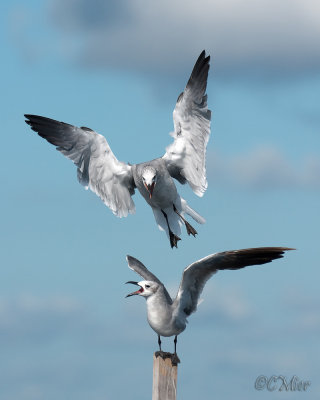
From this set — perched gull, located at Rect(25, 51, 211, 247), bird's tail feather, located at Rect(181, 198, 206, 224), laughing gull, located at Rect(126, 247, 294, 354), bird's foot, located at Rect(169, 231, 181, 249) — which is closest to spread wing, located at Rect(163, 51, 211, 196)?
perched gull, located at Rect(25, 51, 211, 247)

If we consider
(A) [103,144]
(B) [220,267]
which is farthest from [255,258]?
(A) [103,144]

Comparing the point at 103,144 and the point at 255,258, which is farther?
the point at 103,144

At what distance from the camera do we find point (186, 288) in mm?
12141

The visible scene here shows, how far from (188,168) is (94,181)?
1.74m

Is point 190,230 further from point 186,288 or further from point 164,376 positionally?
point 164,376

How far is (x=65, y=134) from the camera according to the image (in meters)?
16.3

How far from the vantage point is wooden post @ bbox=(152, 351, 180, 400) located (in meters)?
11.4

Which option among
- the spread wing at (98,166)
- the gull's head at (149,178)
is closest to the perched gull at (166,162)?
the spread wing at (98,166)

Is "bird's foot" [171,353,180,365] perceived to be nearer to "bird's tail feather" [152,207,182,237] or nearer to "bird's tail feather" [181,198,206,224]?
"bird's tail feather" [152,207,182,237]

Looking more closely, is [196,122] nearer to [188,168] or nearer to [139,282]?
[188,168]

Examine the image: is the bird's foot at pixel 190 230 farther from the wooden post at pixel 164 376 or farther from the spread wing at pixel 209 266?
the wooden post at pixel 164 376

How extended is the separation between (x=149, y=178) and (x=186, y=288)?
3488mm

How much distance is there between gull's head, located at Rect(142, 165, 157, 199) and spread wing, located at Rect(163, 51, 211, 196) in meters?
0.72

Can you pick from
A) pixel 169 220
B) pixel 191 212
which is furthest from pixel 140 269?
pixel 191 212
